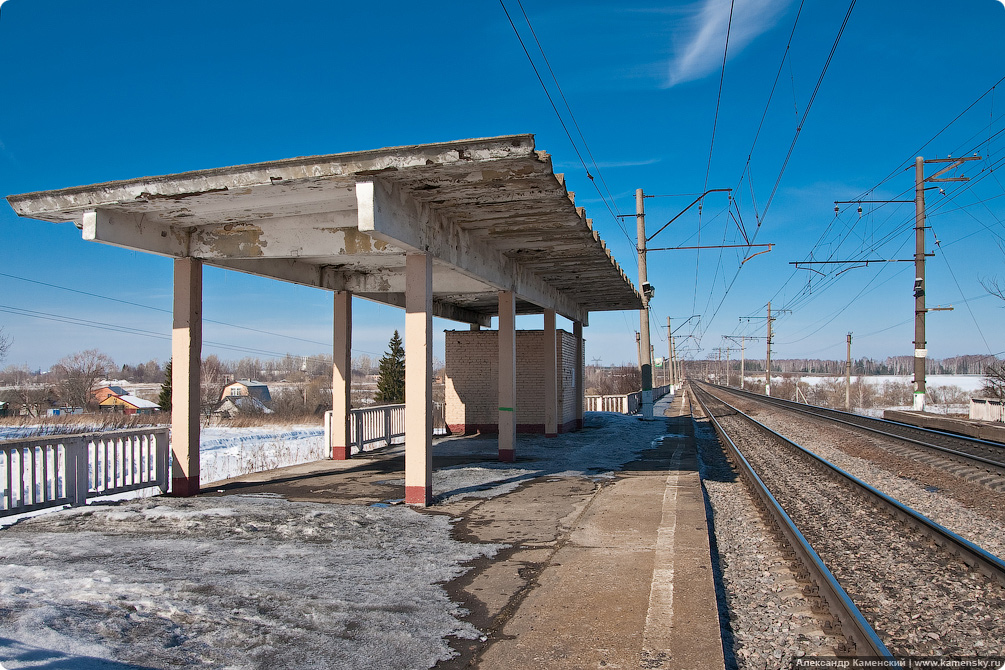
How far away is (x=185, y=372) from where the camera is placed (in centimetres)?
941

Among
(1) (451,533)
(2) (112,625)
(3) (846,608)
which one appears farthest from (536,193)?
(2) (112,625)

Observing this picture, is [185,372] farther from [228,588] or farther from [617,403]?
[617,403]

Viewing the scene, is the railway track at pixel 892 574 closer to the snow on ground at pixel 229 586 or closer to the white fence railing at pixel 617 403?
the snow on ground at pixel 229 586

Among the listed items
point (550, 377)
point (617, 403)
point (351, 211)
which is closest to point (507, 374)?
point (550, 377)

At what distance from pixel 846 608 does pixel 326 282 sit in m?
10.7

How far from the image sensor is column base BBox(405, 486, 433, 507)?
332 inches

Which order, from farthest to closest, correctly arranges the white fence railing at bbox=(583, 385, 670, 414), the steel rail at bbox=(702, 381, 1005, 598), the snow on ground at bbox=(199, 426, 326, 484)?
1. the white fence railing at bbox=(583, 385, 670, 414)
2. the snow on ground at bbox=(199, 426, 326, 484)
3. the steel rail at bbox=(702, 381, 1005, 598)

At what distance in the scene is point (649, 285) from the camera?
2227cm

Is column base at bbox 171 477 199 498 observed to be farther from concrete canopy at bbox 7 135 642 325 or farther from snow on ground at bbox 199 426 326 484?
concrete canopy at bbox 7 135 642 325

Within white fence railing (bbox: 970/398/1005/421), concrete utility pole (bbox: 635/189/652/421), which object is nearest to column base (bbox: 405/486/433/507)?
concrete utility pole (bbox: 635/189/652/421)

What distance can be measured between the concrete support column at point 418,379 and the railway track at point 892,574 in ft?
14.8

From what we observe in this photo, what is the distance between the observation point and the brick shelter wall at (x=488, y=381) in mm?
18438

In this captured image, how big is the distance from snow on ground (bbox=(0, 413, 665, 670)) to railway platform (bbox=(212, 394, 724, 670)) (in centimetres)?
36

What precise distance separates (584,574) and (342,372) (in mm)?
8893
